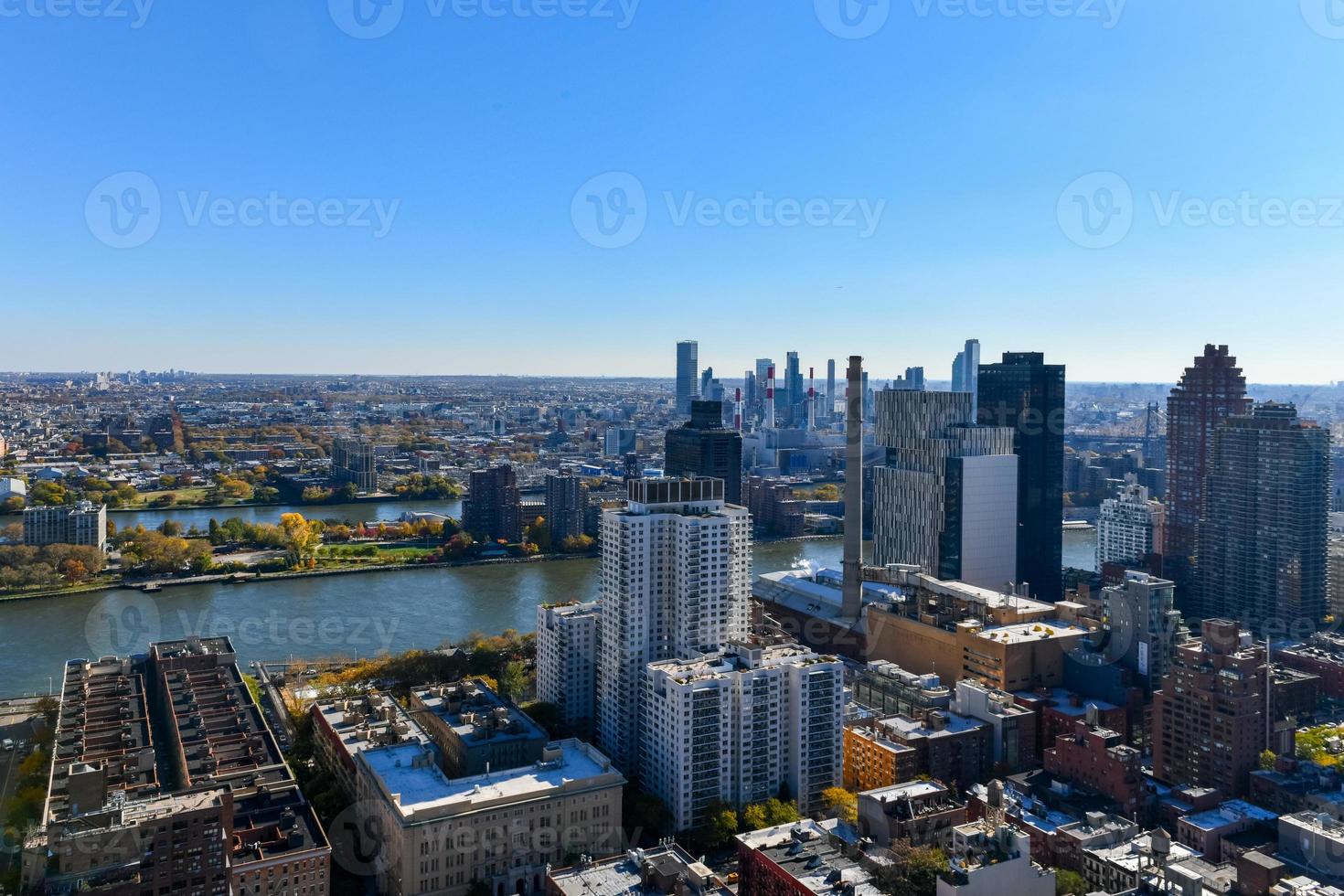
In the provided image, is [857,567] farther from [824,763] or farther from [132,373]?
[132,373]

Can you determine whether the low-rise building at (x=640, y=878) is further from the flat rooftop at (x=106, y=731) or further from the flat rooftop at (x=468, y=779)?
the flat rooftop at (x=106, y=731)

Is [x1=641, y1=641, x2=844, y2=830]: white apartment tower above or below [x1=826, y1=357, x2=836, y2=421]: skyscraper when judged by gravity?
below

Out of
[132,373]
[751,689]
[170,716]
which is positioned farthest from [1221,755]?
[132,373]

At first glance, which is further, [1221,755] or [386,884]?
[1221,755]

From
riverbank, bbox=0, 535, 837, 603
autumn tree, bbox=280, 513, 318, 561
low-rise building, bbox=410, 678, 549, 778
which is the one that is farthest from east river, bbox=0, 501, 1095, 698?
low-rise building, bbox=410, 678, 549, 778

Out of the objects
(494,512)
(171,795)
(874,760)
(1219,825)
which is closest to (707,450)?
(494,512)

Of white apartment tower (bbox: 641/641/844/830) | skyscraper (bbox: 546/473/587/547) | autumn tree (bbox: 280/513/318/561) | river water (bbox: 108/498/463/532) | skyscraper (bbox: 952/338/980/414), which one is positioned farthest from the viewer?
skyscraper (bbox: 952/338/980/414)

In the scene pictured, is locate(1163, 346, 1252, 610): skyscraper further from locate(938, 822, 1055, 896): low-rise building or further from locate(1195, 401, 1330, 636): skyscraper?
locate(938, 822, 1055, 896): low-rise building

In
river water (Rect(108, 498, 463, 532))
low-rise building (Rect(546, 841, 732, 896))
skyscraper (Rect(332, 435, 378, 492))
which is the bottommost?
low-rise building (Rect(546, 841, 732, 896))
